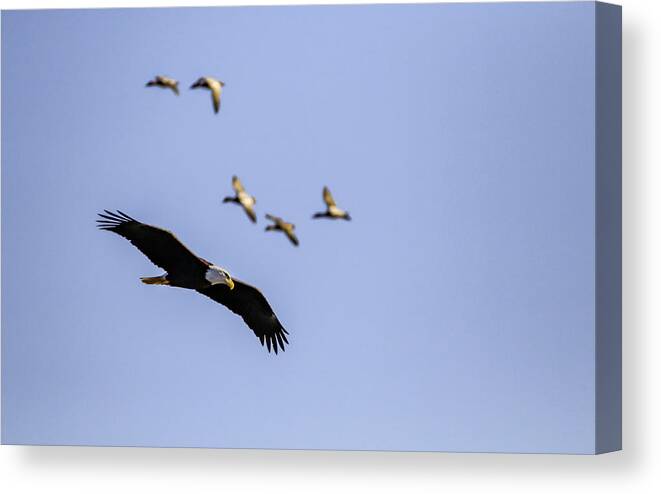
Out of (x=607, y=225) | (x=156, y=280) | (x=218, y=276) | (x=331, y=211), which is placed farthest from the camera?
(x=156, y=280)

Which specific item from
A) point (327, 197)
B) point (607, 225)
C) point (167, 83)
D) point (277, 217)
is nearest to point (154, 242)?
point (277, 217)

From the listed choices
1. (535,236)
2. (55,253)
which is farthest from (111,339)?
(535,236)

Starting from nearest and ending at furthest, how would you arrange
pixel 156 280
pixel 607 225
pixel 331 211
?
pixel 607 225 → pixel 331 211 → pixel 156 280

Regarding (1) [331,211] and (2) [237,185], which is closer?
(1) [331,211]

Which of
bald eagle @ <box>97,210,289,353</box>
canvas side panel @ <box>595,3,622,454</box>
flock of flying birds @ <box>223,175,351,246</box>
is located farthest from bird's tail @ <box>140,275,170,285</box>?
canvas side panel @ <box>595,3,622,454</box>

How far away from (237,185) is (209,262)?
377mm

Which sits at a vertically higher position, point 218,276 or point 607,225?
point 607,225

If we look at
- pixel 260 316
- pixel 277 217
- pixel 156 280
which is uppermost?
pixel 277 217

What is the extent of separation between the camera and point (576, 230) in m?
8.81

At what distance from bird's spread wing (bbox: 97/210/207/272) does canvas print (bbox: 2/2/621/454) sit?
0.04ft

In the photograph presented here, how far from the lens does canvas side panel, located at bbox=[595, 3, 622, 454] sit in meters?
8.80

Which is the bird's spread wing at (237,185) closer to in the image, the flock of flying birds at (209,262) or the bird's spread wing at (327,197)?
the flock of flying birds at (209,262)

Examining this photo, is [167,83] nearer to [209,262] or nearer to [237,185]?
[237,185]

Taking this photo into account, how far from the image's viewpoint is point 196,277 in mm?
9289
